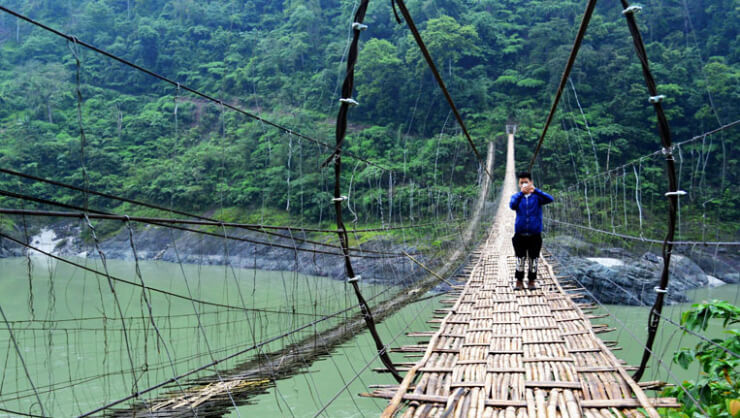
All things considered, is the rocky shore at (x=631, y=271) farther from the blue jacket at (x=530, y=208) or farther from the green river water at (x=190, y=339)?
the blue jacket at (x=530, y=208)

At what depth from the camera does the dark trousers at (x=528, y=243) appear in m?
2.80

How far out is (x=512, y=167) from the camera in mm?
12828

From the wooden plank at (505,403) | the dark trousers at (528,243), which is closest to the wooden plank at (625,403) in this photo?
the wooden plank at (505,403)

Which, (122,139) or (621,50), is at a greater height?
(621,50)

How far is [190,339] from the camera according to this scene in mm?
7770

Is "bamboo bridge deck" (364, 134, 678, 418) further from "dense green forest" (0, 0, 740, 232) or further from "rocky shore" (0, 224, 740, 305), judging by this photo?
"dense green forest" (0, 0, 740, 232)

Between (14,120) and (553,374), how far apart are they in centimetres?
1810

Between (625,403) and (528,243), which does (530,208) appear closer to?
(528,243)

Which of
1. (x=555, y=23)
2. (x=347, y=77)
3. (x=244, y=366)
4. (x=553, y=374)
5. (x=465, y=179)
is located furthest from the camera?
(x=555, y=23)

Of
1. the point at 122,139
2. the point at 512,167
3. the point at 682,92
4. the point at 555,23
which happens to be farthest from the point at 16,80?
the point at 682,92

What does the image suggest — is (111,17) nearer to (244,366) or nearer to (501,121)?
(501,121)

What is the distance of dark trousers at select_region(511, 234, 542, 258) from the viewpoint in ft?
9.19

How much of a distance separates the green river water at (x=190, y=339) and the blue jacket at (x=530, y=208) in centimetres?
86

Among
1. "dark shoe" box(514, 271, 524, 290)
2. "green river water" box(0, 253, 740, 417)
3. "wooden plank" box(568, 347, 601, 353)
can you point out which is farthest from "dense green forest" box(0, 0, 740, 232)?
"wooden plank" box(568, 347, 601, 353)
